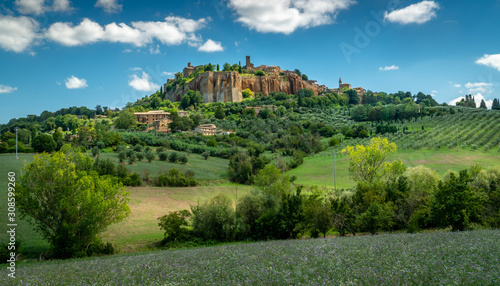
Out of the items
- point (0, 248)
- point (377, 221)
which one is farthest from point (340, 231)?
point (0, 248)

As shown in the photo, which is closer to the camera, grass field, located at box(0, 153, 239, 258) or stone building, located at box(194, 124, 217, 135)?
grass field, located at box(0, 153, 239, 258)

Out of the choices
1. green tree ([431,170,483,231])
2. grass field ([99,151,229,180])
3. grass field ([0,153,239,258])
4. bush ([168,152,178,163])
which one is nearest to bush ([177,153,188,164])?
bush ([168,152,178,163])

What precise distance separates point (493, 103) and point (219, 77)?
111209 millimetres

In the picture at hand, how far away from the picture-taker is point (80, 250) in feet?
63.1

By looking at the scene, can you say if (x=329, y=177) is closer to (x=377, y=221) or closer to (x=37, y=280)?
(x=377, y=221)

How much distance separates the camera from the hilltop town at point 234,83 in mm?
145500

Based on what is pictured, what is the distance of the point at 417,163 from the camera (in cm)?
4619

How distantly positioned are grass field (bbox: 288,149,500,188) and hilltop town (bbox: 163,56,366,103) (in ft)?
308

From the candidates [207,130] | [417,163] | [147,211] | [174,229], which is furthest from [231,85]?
[174,229]

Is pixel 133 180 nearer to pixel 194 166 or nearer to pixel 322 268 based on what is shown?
Answer: pixel 194 166

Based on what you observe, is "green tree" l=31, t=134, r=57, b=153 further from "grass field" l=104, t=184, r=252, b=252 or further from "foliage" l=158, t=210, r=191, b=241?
"foliage" l=158, t=210, r=191, b=241

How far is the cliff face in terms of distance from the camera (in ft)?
476

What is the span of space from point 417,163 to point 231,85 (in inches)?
4254

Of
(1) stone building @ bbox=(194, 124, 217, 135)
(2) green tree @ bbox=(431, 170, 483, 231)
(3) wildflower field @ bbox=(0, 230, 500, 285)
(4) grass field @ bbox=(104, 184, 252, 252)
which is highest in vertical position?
(1) stone building @ bbox=(194, 124, 217, 135)
